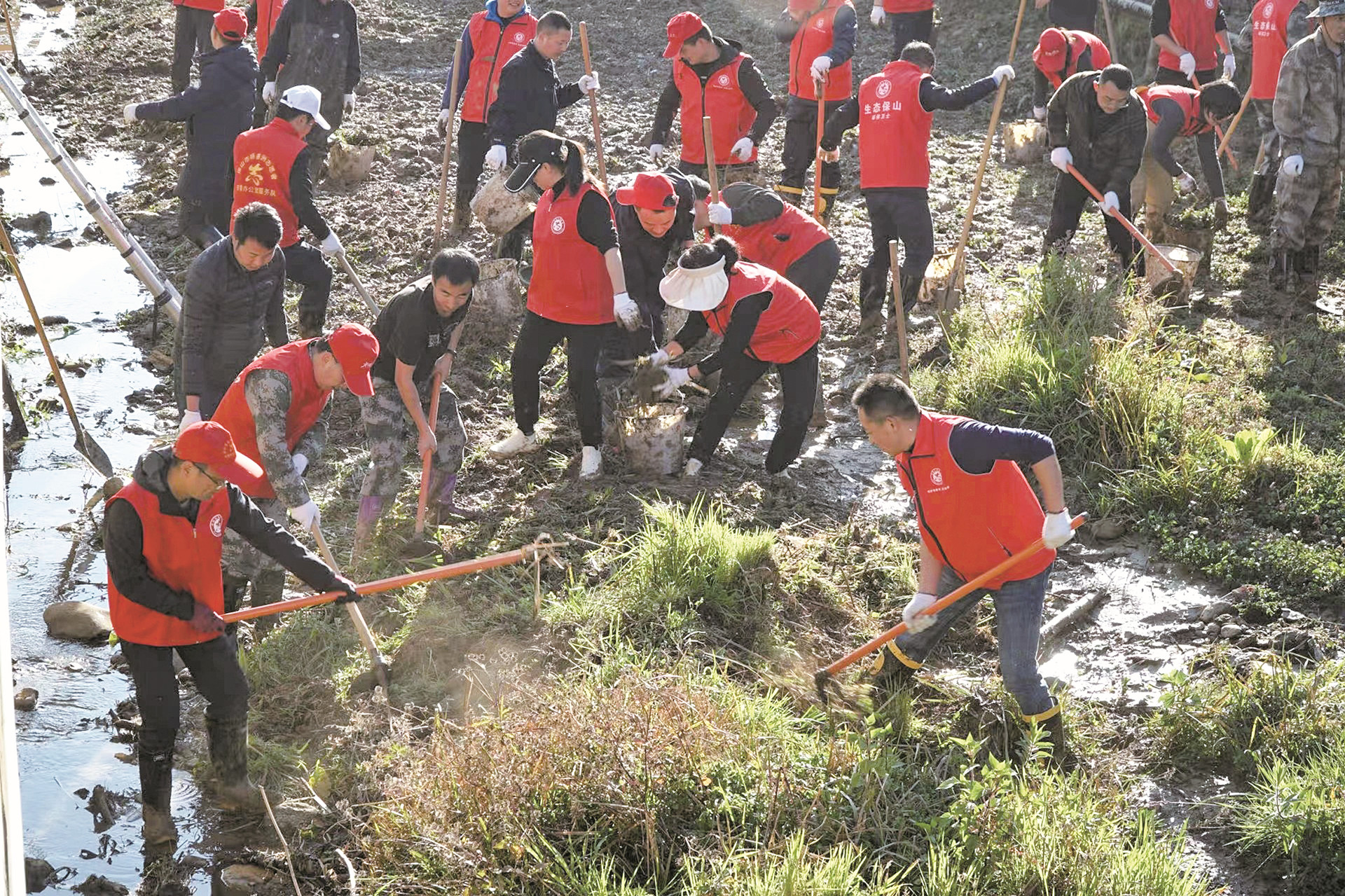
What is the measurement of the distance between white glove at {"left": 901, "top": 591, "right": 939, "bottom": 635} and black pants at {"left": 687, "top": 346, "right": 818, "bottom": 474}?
81.7 inches

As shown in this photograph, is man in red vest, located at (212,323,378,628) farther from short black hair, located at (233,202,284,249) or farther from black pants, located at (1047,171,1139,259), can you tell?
black pants, located at (1047,171,1139,259)

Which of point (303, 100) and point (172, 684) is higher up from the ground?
point (303, 100)

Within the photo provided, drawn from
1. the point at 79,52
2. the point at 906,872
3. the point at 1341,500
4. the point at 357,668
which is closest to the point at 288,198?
the point at 357,668

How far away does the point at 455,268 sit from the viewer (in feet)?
18.6

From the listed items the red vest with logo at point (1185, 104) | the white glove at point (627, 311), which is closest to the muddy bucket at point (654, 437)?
the white glove at point (627, 311)

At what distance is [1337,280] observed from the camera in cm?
900

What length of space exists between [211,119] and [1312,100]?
23.5ft

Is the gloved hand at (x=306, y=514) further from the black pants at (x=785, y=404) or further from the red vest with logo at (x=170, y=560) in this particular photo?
the black pants at (x=785, y=404)

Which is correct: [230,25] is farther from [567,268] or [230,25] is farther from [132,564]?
[132,564]

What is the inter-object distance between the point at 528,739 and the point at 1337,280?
23.9 ft

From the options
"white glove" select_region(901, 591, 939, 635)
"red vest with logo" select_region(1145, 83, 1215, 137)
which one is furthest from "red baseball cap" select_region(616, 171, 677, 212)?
"red vest with logo" select_region(1145, 83, 1215, 137)

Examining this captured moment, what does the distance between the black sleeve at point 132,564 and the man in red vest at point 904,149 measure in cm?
537

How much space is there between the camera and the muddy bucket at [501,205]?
8750mm

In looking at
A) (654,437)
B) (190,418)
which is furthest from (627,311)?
(190,418)
